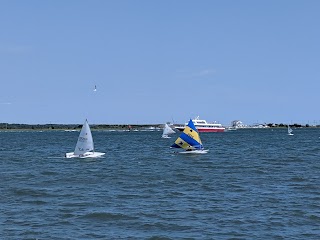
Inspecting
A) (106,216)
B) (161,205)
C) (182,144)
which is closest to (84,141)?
(182,144)

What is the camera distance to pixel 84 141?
63.3 m

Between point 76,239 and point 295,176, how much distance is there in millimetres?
26046

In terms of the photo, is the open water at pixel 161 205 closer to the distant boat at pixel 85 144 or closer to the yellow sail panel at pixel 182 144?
the distant boat at pixel 85 144

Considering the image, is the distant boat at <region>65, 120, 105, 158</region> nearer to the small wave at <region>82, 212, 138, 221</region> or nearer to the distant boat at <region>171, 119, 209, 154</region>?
the distant boat at <region>171, 119, 209, 154</region>

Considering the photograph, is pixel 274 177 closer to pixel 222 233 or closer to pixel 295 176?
pixel 295 176

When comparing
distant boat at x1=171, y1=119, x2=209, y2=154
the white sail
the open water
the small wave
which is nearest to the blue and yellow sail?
distant boat at x1=171, y1=119, x2=209, y2=154

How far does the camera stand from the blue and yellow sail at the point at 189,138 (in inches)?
2670

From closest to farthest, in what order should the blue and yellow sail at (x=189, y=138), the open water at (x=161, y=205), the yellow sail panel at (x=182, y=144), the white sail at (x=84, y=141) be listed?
the open water at (x=161, y=205) < the white sail at (x=84, y=141) < the blue and yellow sail at (x=189, y=138) < the yellow sail panel at (x=182, y=144)

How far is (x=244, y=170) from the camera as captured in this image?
163 ft

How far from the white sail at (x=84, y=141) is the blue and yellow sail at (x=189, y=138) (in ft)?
40.3

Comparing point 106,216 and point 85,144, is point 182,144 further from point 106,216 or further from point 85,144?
point 106,216

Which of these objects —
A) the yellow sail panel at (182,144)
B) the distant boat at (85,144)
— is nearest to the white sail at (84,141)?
the distant boat at (85,144)

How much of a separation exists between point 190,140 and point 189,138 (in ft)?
2.13

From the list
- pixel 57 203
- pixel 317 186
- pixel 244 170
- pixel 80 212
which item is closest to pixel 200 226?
pixel 80 212
